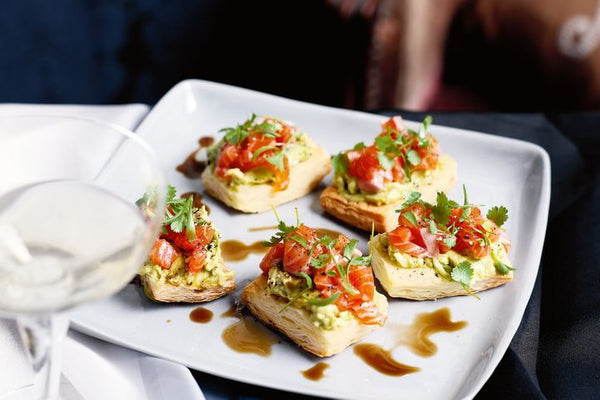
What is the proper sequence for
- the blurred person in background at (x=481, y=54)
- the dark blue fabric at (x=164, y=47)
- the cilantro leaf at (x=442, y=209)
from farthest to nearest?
the dark blue fabric at (x=164, y=47)
the blurred person in background at (x=481, y=54)
the cilantro leaf at (x=442, y=209)

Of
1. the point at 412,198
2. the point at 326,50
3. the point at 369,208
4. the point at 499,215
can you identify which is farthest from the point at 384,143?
the point at 326,50

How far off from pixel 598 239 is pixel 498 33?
A: 351cm

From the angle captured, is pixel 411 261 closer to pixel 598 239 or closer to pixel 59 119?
pixel 598 239

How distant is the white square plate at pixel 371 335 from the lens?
3.31m

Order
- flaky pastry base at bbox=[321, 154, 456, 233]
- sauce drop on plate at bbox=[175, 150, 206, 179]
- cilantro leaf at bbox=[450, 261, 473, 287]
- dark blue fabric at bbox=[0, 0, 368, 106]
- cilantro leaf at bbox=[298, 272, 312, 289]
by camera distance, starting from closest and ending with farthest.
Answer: cilantro leaf at bbox=[298, 272, 312, 289], cilantro leaf at bbox=[450, 261, 473, 287], flaky pastry base at bbox=[321, 154, 456, 233], sauce drop on plate at bbox=[175, 150, 206, 179], dark blue fabric at bbox=[0, 0, 368, 106]

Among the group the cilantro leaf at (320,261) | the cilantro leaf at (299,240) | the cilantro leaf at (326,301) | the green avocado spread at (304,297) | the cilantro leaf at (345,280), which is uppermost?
the cilantro leaf at (299,240)

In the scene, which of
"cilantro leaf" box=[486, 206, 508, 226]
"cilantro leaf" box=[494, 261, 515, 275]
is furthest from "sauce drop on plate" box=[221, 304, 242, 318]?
"cilantro leaf" box=[486, 206, 508, 226]

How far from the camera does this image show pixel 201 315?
3623 millimetres

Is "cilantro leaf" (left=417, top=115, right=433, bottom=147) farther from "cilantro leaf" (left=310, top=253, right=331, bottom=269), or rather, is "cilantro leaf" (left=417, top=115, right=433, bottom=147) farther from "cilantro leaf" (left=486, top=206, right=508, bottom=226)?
"cilantro leaf" (left=310, top=253, right=331, bottom=269)

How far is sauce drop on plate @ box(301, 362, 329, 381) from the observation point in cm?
332

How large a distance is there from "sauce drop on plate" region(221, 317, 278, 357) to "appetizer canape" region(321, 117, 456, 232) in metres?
0.98

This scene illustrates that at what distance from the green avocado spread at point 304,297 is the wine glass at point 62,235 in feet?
2.97

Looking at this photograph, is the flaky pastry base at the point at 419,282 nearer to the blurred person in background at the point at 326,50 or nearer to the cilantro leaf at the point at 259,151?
the cilantro leaf at the point at 259,151

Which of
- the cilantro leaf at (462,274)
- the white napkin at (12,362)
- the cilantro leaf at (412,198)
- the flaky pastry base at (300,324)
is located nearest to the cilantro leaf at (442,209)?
the cilantro leaf at (412,198)
